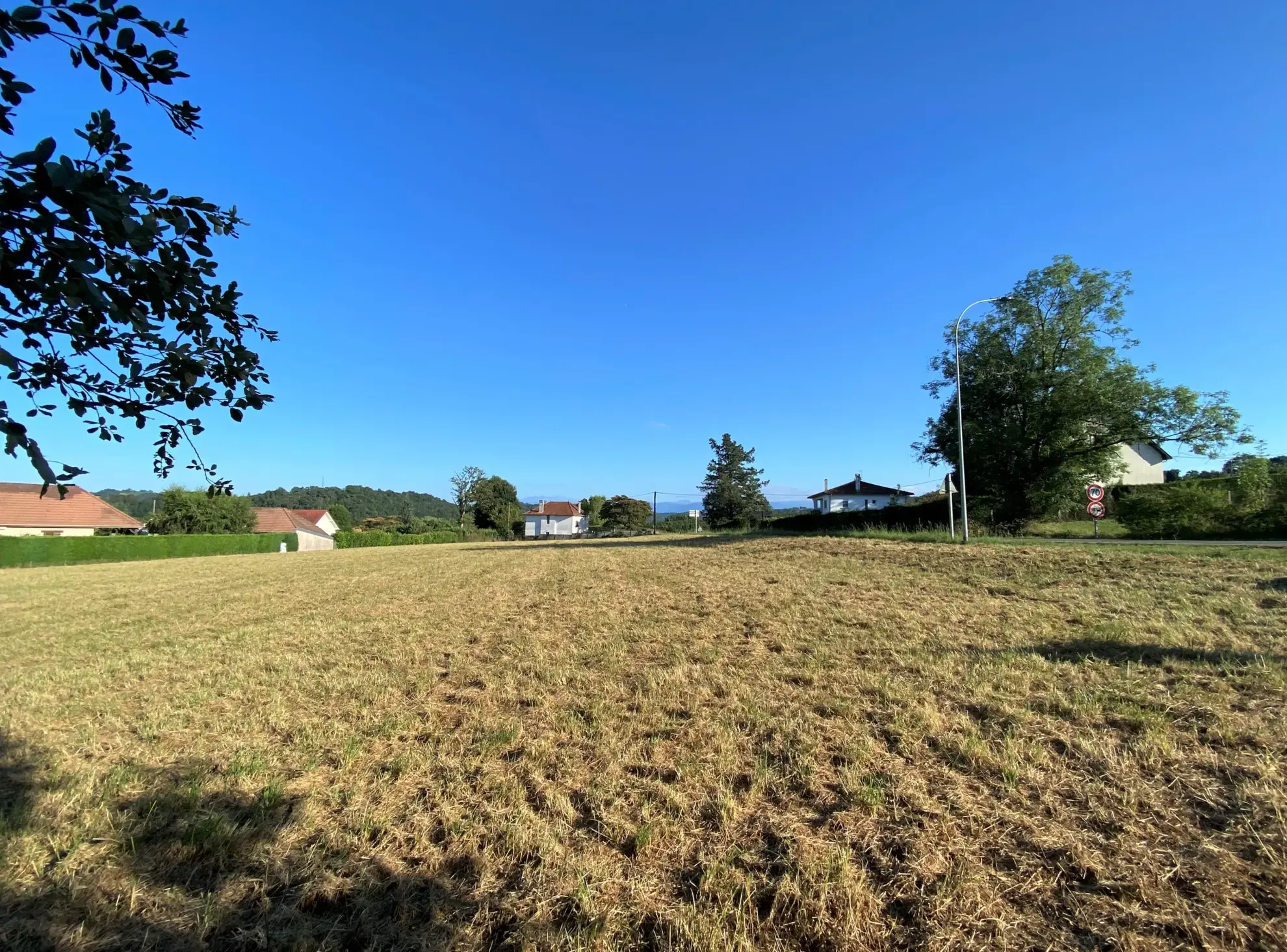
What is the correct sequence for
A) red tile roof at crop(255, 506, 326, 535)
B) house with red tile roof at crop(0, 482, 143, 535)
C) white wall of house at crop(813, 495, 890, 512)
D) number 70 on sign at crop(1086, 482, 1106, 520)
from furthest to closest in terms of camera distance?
white wall of house at crop(813, 495, 890, 512) → red tile roof at crop(255, 506, 326, 535) → house with red tile roof at crop(0, 482, 143, 535) → number 70 on sign at crop(1086, 482, 1106, 520)

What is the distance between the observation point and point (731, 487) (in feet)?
255

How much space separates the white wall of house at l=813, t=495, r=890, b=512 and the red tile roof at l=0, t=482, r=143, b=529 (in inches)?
Answer: 2905

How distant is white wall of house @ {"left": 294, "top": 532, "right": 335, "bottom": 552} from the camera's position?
6575 cm

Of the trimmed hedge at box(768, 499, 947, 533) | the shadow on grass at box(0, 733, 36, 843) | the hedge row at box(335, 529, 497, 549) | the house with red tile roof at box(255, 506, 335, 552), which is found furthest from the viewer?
the house with red tile roof at box(255, 506, 335, 552)

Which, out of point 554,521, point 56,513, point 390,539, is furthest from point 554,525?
point 56,513

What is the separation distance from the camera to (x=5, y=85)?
169 centimetres

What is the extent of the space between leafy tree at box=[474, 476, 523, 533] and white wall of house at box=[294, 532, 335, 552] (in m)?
20.4

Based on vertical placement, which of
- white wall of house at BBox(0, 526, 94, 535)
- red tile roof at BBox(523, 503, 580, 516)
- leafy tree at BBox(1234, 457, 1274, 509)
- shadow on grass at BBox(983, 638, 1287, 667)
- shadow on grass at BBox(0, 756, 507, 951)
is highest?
red tile roof at BBox(523, 503, 580, 516)

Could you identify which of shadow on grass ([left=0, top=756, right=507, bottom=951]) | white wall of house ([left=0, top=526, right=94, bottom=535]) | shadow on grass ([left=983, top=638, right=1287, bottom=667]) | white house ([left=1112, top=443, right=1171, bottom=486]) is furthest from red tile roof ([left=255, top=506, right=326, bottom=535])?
white house ([left=1112, top=443, right=1171, bottom=486])

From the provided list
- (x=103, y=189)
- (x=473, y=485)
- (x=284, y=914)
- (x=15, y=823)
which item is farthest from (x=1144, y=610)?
(x=473, y=485)

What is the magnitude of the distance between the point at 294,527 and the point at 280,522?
83.2 inches

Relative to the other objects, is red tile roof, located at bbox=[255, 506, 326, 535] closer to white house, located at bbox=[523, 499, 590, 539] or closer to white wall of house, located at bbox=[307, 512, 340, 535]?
white wall of house, located at bbox=[307, 512, 340, 535]

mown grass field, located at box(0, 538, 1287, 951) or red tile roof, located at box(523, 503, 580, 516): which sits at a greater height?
red tile roof, located at box(523, 503, 580, 516)

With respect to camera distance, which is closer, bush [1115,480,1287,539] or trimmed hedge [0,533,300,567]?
bush [1115,480,1287,539]
